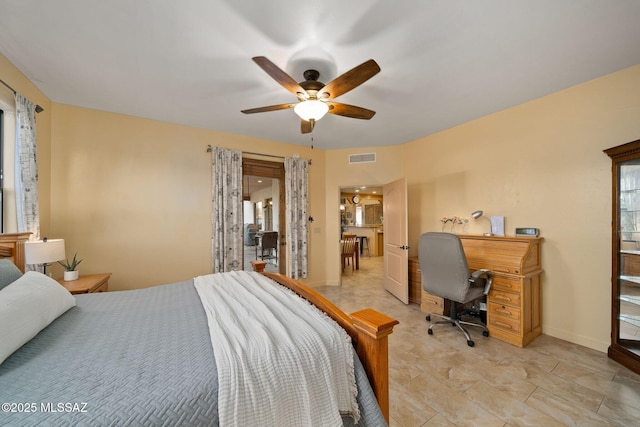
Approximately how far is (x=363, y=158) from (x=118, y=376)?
14.6 ft

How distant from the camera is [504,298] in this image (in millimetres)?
2607

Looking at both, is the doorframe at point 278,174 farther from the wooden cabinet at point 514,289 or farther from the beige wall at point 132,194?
the wooden cabinet at point 514,289

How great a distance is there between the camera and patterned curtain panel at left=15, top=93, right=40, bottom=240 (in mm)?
2211

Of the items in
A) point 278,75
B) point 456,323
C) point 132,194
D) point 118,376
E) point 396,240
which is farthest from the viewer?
Answer: point 396,240

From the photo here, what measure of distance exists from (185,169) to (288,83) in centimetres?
243

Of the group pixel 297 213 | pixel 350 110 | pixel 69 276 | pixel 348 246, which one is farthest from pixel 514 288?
pixel 69 276

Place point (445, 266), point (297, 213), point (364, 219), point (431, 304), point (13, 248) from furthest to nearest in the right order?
point (364, 219), point (297, 213), point (431, 304), point (445, 266), point (13, 248)

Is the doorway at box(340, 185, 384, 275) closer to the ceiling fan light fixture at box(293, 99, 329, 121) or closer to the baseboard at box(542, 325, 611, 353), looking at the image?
the baseboard at box(542, 325, 611, 353)

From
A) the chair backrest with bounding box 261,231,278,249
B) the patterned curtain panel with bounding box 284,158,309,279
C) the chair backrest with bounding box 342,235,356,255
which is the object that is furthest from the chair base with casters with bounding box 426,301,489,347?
the chair backrest with bounding box 261,231,278,249

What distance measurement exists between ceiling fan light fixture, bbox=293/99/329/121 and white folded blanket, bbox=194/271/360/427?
163 centimetres

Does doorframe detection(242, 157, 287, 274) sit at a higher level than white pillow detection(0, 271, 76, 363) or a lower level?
higher

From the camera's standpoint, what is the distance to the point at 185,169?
3551 mm

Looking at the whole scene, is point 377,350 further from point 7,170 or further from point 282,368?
point 7,170

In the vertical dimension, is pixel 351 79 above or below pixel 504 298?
above
